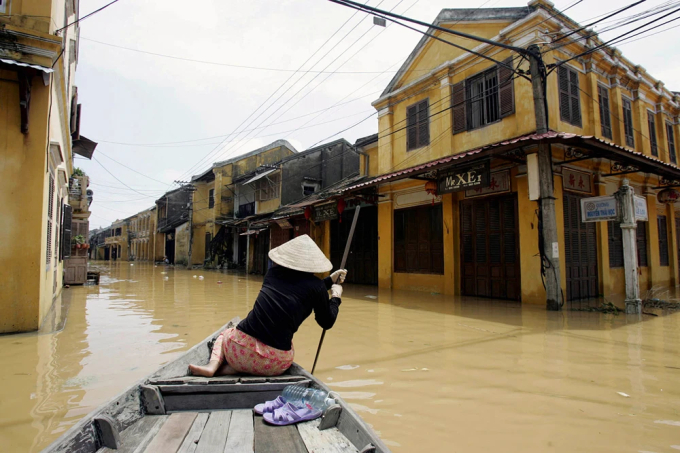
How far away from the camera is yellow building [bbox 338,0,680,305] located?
9664mm

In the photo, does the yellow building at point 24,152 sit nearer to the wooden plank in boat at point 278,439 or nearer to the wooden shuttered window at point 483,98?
the wooden plank in boat at point 278,439

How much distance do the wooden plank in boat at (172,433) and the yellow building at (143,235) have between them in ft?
149

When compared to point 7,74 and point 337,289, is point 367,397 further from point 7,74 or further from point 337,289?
point 7,74


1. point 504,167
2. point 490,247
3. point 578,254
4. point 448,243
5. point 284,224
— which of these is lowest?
point 578,254

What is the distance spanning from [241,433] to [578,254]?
10.2 meters

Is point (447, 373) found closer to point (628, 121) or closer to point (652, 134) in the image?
point (628, 121)

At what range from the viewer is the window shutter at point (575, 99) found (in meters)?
10.6

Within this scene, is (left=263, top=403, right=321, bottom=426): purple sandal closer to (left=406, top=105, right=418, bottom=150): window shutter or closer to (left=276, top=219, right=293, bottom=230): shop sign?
(left=406, top=105, right=418, bottom=150): window shutter

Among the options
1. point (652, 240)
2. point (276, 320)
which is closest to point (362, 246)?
point (652, 240)

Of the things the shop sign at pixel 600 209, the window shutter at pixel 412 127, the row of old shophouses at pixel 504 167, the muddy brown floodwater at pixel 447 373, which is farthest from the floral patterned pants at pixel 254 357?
the window shutter at pixel 412 127

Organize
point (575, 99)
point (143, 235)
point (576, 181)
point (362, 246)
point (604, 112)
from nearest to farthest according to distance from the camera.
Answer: point (576, 181) < point (575, 99) < point (604, 112) < point (362, 246) < point (143, 235)

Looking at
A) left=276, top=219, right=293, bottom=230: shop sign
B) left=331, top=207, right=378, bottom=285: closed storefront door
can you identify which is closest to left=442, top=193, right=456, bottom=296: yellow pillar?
left=331, top=207, right=378, bottom=285: closed storefront door

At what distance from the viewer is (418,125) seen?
13125 millimetres

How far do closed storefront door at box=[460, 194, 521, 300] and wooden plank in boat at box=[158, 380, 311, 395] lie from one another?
868 cm
